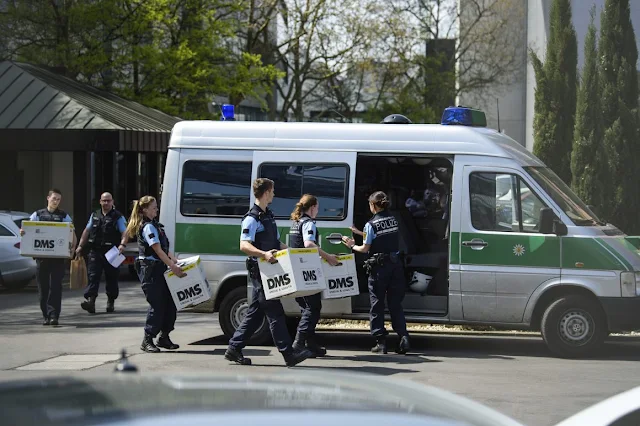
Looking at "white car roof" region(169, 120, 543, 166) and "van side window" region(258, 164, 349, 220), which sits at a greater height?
"white car roof" region(169, 120, 543, 166)

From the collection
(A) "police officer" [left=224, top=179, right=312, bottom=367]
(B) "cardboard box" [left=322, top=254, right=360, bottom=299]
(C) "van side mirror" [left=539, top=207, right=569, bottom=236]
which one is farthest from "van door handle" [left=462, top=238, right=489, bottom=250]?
(A) "police officer" [left=224, top=179, right=312, bottom=367]

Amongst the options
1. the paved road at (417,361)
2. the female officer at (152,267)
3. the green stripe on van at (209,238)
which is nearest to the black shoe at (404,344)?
the paved road at (417,361)

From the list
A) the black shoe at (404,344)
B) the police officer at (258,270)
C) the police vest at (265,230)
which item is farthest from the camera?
the black shoe at (404,344)

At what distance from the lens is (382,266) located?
37.8 feet

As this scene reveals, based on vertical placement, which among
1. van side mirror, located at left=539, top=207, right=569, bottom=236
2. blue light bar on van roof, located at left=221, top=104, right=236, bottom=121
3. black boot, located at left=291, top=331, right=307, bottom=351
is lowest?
black boot, located at left=291, top=331, right=307, bottom=351

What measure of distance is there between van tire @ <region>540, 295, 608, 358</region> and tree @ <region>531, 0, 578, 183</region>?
30.8ft

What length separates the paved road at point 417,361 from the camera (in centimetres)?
928

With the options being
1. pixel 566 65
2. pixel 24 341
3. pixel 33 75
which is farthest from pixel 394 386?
pixel 33 75

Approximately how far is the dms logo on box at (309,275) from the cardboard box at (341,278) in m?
0.80

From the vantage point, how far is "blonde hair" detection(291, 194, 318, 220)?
11.0 metres

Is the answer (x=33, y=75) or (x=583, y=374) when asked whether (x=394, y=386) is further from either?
(x=33, y=75)

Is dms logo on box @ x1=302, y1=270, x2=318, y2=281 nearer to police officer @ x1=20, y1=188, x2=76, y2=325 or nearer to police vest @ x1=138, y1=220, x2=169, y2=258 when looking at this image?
police vest @ x1=138, y1=220, x2=169, y2=258

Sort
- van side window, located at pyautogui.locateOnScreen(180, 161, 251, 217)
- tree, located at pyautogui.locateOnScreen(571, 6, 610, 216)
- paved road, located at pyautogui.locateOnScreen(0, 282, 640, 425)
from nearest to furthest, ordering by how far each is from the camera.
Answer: paved road, located at pyautogui.locateOnScreen(0, 282, 640, 425)
van side window, located at pyautogui.locateOnScreen(180, 161, 251, 217)
tree, located at pyautogui.locateOnScreen(571, 6, 610, 216)

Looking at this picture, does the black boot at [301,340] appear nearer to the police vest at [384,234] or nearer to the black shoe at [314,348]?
the black shoe at [314,348]
